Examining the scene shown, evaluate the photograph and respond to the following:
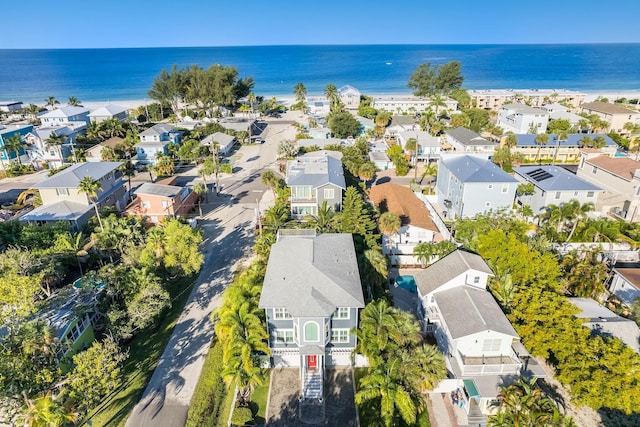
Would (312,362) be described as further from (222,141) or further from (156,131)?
(156,131)

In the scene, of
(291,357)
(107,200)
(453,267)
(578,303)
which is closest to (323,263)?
(291,357)

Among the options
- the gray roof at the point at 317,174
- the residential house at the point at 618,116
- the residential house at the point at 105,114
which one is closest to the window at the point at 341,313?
the gray roof at the point at 317,174

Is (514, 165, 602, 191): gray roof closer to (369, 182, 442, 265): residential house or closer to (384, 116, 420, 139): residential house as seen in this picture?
(369, 182, 442, 265): residential house

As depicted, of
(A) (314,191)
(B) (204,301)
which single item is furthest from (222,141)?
(B) (204,301)

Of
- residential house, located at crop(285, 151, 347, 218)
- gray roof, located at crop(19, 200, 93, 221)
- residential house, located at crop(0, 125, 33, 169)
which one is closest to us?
gray roof, located at crop(19, 200, 93, 221)

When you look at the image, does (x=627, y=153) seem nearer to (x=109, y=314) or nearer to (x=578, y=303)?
(x=578, y=303)

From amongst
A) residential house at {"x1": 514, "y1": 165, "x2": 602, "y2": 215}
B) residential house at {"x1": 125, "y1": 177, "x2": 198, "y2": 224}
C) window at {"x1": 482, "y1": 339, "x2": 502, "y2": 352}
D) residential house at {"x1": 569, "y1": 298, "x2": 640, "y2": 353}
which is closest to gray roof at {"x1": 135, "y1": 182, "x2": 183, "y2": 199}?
residential house at {"x1": 125, "y1": 177, "x2": 198, "y2": 224}
